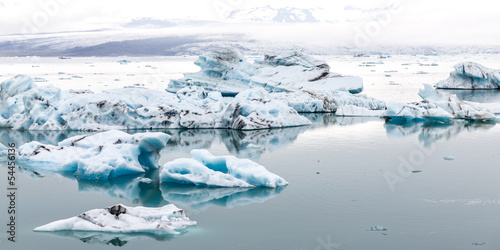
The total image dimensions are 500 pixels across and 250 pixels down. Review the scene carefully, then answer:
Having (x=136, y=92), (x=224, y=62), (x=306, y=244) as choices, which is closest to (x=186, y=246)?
(x=306, y=244)

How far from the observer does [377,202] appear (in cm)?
747

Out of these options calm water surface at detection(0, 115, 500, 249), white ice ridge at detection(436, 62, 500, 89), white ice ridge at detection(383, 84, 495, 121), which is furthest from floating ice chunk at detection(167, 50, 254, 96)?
calm water surface at detection(0, 115, 500, 249)

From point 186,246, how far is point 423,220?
282 cm

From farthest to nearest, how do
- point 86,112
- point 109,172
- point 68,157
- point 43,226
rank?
1. point 86,112
2. point 68,157
3. point 109,172
4. point 43,226

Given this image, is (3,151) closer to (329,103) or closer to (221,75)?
(329,103)

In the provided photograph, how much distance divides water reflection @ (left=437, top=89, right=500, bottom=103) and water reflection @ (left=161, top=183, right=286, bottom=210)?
15414 millimetres

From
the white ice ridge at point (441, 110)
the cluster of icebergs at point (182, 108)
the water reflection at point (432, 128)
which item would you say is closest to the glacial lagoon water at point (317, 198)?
the water reflection at point (432, 128)

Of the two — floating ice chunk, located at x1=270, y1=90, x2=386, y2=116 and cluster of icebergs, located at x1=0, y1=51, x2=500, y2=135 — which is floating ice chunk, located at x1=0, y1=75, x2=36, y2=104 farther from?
floating ice chunk, located at x1=270, y1=90, x2=386, y2=116

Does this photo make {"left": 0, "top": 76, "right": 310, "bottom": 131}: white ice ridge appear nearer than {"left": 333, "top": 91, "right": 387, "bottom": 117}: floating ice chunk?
Yes

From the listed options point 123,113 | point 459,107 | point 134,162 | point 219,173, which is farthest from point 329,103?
point 219,173

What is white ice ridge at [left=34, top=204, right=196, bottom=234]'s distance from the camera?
6020 mm

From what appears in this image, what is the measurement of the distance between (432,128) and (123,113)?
25.1ft

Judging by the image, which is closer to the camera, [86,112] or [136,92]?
[86,112]

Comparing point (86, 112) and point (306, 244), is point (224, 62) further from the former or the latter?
point (306, 244)
